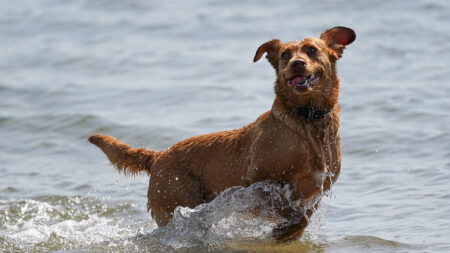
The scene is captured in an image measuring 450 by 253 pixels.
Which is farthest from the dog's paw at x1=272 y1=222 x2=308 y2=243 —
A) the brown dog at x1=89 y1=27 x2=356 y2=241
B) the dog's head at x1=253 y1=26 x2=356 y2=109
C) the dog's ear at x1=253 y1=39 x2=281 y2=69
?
the dog's ear at x1=253 y1=39 x2=281 y2=69

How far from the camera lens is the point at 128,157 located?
22.4 feet

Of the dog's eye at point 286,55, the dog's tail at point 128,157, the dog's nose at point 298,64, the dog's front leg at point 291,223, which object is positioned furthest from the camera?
the dog's tail at point 128,157

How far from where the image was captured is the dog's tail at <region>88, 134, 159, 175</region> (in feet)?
22.5

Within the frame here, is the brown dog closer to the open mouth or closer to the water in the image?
the open mouth

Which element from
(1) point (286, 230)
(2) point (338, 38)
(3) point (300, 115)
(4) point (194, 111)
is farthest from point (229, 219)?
(4) point (194, 111)

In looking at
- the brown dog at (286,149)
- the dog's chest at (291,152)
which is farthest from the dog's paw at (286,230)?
the dog's chest at (291,152)

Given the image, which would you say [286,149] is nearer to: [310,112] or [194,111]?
[310,112]

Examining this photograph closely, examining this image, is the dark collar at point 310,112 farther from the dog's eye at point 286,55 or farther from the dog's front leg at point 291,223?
the dog's front leg at point 291,223

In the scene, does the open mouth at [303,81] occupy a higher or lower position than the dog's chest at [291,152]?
higher

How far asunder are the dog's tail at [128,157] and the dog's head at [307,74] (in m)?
1.57

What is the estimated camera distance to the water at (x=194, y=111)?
702 cm

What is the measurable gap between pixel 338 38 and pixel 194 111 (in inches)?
231

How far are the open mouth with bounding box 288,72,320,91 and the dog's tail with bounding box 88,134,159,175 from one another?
171 cm

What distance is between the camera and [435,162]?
877cm
